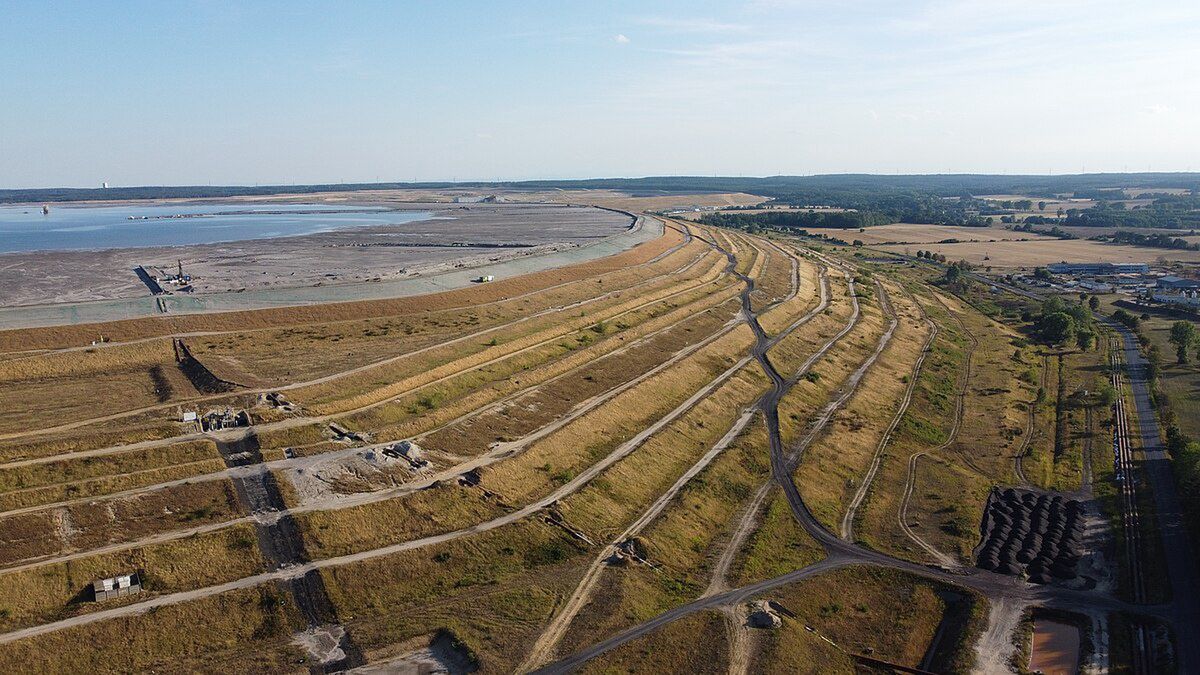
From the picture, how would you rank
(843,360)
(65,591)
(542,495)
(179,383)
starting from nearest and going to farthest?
(65,591) → (542,495) → (179,383) → (843,360)

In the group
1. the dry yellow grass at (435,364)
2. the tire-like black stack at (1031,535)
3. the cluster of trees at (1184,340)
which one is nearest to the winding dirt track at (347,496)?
the dry yellow grass at (435,364)

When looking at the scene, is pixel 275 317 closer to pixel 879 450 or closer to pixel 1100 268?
pixel 879 450

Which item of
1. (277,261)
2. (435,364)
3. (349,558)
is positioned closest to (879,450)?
(435,364)

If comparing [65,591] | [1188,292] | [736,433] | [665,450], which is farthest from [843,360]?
[1188,292]

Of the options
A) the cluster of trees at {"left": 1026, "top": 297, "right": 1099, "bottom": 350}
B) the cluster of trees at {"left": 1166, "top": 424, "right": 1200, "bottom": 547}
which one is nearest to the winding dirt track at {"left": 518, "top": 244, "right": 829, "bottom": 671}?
the cluster of trees at {"left": 1166, "top": 424, "right": 1200, "bottom": 547}

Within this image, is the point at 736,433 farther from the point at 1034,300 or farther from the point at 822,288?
the point at 1034,300

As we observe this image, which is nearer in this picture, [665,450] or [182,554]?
[182,554]

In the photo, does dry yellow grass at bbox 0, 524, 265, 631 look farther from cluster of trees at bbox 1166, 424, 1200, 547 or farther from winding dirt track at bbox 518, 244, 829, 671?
cluster of trees at bbox 1166, 424, 1200, 547
